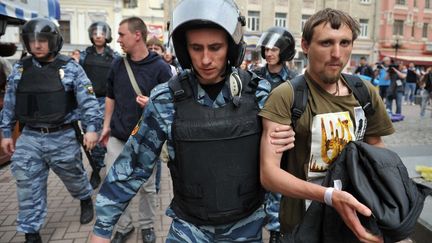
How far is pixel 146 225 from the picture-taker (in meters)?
3.42

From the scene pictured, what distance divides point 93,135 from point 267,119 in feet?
7.46

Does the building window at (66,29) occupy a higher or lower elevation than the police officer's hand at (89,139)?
higher

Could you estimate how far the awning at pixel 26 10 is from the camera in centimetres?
532

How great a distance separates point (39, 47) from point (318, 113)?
2.66m

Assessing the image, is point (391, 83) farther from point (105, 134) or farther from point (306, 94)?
point (306, 94)

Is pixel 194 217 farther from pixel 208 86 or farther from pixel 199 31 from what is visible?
pixel 199 31

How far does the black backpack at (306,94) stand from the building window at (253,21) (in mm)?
31152

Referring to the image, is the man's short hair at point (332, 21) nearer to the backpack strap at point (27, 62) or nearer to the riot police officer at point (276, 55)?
the riot police officer at point (276, 55)

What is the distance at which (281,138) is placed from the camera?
160cm

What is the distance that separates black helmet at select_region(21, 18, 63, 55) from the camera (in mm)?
3346

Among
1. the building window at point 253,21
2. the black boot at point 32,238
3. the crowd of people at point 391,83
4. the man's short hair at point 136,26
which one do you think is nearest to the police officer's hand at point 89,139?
the black boot at point 32,238

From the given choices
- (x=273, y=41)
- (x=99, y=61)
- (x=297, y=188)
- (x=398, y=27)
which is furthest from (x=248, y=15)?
(x=297, y=188)

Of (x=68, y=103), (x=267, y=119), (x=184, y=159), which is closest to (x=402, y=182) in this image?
(x=267, y=119)

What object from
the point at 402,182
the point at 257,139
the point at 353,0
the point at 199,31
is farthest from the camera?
the point at 353,0
